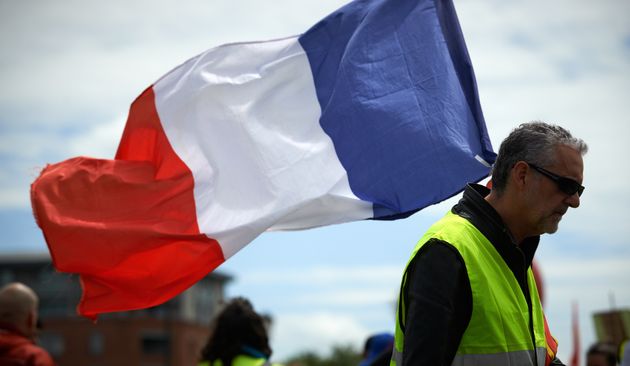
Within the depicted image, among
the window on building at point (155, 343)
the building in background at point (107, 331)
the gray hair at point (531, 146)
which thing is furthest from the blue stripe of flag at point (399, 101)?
the window on building at point (155, 343)

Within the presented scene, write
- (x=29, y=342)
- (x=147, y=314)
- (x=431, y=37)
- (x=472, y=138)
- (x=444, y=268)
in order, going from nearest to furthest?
1. (x=444, y=268)
2. (x=472, y=138)
3. (x=431, y=37)
4. (x=29, y=342)
5. (x=147, y=314)

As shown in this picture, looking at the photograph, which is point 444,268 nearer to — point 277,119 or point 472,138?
point 472,138

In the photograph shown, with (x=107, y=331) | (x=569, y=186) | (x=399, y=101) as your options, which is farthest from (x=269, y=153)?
(x=107, y=331)

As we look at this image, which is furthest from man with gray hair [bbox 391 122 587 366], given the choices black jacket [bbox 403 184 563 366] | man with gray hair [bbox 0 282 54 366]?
man with gray hair [bbox 0 282 54 366]

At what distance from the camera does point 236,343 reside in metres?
6.22

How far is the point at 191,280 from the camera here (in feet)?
17.8

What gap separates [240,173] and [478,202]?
219cm

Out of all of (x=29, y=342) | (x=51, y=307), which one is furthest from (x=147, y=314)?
(x=29, y=342)

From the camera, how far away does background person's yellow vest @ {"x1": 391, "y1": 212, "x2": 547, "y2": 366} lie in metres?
3.42

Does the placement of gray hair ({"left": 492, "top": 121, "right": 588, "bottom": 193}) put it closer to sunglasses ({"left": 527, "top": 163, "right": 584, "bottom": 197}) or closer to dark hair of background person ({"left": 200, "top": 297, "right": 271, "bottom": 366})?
sunglasses ({"left": 527, "top": 163, "right": 584, "bottom": 197})

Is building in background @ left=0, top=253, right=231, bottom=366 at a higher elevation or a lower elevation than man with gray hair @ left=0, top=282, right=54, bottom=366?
lower

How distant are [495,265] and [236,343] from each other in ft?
9.70

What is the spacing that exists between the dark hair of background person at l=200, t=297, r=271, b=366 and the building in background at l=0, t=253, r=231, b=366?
277ft

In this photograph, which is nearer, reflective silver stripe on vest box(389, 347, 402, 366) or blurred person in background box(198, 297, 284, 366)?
reflective silver stripe on vest box(389, 347, 402, 366)
